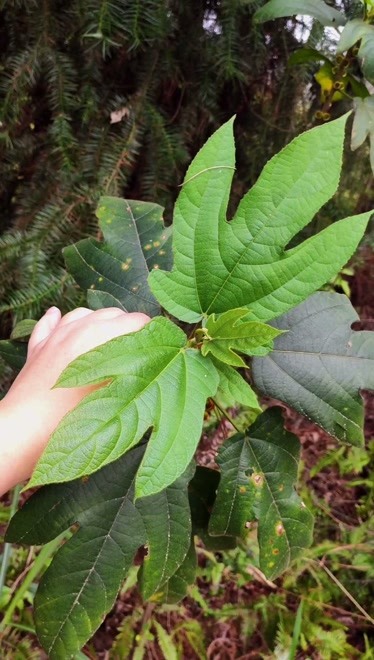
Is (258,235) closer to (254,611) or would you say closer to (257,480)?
(257,480)

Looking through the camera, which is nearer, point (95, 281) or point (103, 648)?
point (95, 281)

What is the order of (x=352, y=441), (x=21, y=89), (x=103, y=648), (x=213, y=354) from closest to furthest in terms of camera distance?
(x=213, y=354)
(x=352, y=441)
(x=21, y=89)
(x=103, y=648)

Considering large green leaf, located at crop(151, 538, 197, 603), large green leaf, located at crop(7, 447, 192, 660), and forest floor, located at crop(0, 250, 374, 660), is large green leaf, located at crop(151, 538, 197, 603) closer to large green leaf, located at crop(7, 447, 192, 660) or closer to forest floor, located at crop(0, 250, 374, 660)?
large green leaf, located at crop(7, 447, 192, 660)

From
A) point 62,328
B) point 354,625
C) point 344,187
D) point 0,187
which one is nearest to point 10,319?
point 0,187

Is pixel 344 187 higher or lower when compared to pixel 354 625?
higher

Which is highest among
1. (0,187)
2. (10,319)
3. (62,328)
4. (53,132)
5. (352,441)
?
(53,132)

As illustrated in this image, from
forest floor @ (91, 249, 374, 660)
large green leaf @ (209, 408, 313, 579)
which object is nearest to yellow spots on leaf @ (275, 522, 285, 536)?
large green leaf @ (209, 408, 313, 579)

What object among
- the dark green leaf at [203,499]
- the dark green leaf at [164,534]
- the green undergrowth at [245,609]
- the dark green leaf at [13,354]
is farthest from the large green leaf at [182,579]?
the green undergrowth at [245,609]

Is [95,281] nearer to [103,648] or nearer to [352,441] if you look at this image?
[352,441]
